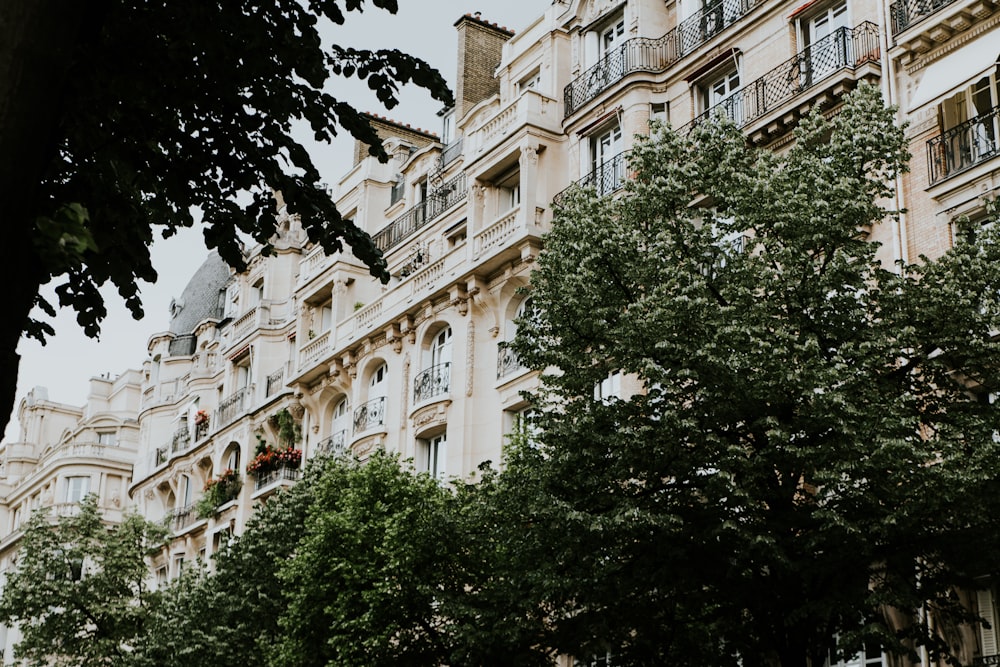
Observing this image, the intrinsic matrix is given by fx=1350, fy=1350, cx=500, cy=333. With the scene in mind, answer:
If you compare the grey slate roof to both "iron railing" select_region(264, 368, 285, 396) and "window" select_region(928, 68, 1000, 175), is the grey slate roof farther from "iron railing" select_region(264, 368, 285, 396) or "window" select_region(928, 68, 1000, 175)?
"window" select_region(928, 68, 1000, 175)

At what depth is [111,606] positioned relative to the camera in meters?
36.1

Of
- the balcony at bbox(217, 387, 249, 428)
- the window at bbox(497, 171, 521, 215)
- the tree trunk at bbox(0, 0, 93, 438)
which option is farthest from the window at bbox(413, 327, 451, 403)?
the tree trunk at bbox(0, 0, 93, 438)

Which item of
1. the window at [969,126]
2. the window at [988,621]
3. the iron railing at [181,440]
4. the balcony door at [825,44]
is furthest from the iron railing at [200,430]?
the window at [988,621]

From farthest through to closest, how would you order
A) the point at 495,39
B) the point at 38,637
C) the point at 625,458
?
the point at 495,39 < the point at 38,637 < the point at 625,458

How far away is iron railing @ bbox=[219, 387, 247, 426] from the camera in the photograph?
45438 mm

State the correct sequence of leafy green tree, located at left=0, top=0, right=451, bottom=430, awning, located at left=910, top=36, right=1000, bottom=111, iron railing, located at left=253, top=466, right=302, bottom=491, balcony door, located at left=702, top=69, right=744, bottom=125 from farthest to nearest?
iron railing, located at left=253, top=466, right=302, bottom=491 < balcony door, located at left=702, top=69, right=744, bottom=125 < awning, located at left=910, top=36, right=1000, bottom=111 < leafy green tree, located at left=0, top=0, right=451, bottom=430

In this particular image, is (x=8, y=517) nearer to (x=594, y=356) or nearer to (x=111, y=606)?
(x=111, y=606)

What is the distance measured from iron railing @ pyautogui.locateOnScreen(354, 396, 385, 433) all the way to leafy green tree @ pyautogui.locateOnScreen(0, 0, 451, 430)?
82.9 ft

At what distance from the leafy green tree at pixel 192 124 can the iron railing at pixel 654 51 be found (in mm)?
19369

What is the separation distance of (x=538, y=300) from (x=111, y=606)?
21881mm

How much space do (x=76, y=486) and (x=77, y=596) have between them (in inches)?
1178

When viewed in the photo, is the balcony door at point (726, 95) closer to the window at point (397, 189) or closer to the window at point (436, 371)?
the window at point (436, 371)

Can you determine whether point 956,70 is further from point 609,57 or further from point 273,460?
point 273,460

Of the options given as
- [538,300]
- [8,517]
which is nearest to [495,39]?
[538,300]
